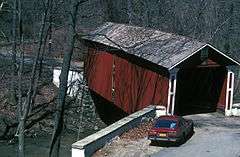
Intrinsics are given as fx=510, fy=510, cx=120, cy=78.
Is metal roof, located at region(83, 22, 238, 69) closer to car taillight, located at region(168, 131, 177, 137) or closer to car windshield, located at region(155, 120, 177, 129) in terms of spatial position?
car windshield, located at region(155, 120, 177, 129)

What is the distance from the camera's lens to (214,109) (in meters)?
27.2

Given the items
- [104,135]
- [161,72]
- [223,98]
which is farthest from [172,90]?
[104,135]

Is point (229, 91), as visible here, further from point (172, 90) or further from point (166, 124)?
point (166, 124)

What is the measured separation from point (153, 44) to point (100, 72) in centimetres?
600

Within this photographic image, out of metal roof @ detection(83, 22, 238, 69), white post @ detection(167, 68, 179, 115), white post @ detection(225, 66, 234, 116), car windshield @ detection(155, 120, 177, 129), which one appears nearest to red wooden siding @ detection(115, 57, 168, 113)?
white post @ detection(167, 68, 179, 115)

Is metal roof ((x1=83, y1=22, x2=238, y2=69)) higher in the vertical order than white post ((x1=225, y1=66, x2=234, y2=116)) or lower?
higher

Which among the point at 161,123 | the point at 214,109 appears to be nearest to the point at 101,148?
the point at 161,123

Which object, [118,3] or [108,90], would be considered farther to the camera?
Answer: [118,3]

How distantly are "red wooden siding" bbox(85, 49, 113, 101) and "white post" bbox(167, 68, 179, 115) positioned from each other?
6381 millimetres

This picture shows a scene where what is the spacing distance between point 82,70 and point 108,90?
514cm

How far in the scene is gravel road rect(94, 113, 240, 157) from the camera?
19.0 m

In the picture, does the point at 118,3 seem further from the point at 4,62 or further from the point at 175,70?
the point at 175,70

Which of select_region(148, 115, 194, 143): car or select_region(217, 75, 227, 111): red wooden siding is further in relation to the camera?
select_region(217, 75, 227, 111): red wooden siding

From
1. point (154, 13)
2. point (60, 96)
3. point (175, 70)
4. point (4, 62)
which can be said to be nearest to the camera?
point (175, 70)
